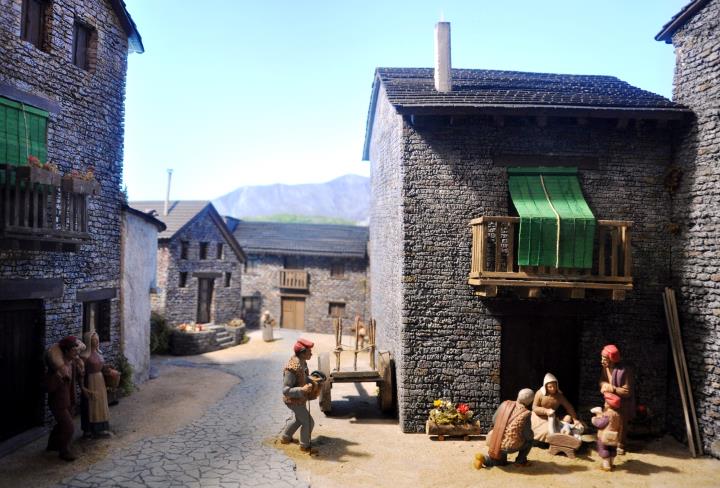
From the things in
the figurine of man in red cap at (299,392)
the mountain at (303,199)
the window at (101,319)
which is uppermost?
the mountain at (303,199)

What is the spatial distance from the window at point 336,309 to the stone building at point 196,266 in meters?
5.37

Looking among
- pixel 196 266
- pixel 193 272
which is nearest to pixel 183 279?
pixel 193 272

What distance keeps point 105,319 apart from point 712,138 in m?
14.0

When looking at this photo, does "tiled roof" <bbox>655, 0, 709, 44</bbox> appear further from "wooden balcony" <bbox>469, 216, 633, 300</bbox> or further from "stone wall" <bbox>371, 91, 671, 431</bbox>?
"wooden balcony" <bbox>469, 216, 633, 300</bbox>

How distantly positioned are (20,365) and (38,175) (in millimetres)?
3961

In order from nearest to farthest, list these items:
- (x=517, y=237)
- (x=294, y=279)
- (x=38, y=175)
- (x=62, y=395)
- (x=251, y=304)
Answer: (x=38, y=175), (x=62, y=395), (x=517, y=237), (x=294, y=279), (x=251, y=304)

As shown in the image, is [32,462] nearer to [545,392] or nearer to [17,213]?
[17,213]

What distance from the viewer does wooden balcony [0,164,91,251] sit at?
8062 mm

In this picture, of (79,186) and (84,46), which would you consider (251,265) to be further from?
(79,186)

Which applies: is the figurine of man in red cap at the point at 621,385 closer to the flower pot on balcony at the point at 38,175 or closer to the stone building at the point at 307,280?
the flower pot on balcony at the point at 38,175

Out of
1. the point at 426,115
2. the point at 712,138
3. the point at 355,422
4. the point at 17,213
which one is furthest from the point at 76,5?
the point at 712,138

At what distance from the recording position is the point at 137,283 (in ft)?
47.3

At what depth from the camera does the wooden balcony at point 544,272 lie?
33.0 feet

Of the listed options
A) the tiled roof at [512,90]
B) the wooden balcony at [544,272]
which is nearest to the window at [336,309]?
the tiled roof at [512,90]
